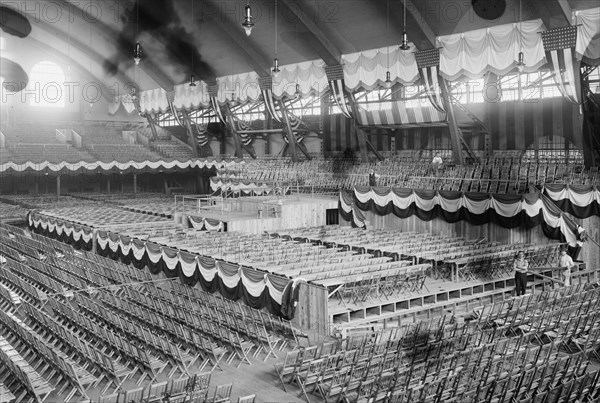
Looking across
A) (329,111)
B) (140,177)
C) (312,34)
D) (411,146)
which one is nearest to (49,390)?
(312,34)

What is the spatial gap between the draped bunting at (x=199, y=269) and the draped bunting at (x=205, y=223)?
3.98m

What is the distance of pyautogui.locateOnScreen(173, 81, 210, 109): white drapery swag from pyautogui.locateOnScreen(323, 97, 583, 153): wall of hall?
455 inches

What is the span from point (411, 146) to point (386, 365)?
76.3 ft

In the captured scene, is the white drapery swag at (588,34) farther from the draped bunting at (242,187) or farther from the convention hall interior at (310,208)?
the draped bunting at (242,187)

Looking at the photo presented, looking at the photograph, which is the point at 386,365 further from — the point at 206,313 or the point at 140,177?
the point at 140,177

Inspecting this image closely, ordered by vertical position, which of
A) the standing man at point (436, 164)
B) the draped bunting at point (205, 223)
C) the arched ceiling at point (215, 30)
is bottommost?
the draped bunting at point (205, 223)

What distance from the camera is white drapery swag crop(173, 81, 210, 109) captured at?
41344 mm

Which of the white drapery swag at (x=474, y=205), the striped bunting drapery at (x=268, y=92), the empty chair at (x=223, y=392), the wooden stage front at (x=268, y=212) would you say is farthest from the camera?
the striped bunting drapery at (x=268, y=92)

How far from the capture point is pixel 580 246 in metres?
19.4

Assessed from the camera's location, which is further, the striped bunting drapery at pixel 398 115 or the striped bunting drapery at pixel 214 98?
the striped bunting drapery at pixel 214 98

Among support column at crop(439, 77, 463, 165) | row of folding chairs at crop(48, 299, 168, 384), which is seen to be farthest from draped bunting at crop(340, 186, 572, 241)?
row of folding chairs at crop(48, 299, 168, 384)

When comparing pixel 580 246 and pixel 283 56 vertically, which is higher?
pixel 283 56

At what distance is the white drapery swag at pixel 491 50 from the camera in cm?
2305

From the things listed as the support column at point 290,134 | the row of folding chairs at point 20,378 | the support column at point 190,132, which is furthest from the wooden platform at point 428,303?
the support column at point 190,132
